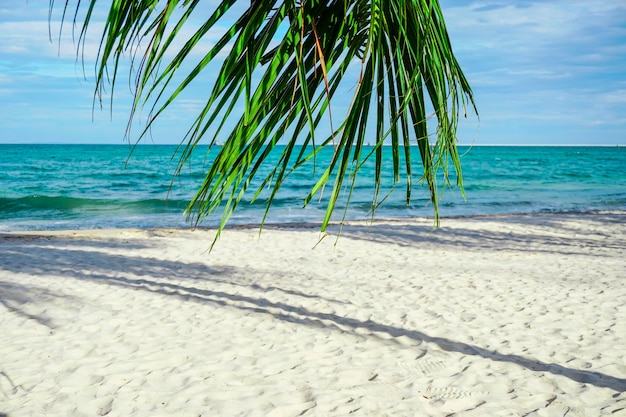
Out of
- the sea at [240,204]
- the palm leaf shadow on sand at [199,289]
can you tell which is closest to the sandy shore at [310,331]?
→ the palm leaf shadow on sand at [199,289]

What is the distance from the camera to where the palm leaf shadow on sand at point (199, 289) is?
474 cm

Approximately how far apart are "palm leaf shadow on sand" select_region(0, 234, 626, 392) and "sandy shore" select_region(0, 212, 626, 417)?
0.08 feet

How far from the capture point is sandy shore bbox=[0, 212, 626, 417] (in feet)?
13.3

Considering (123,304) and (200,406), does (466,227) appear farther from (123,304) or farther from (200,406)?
(200,406)

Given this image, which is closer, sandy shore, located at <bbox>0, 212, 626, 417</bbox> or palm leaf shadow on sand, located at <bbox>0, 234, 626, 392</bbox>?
sandy shore, located at <bbox>0, 212, 626, 417</bbox>

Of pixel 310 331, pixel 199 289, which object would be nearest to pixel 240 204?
pixel 199 289

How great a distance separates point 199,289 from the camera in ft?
23.2

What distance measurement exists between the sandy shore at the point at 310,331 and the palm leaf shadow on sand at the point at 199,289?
3 cm

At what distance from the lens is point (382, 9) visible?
1.20m

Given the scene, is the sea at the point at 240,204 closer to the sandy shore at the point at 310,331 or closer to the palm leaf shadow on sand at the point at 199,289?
the sandy shore at the point at 310,331

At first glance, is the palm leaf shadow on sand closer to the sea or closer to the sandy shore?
the sandy shore

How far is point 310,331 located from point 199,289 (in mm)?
2006

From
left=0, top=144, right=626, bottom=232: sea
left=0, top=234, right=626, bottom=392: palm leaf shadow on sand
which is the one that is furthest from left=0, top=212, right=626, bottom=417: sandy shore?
left=0, top=144, right=626, bottom=232: sea

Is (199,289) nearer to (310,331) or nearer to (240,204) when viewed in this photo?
(310,331)
